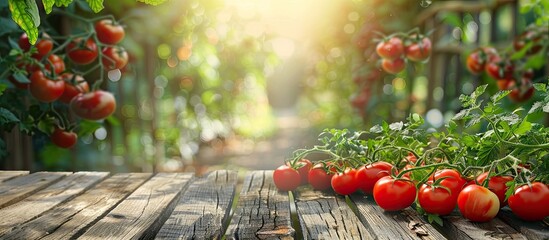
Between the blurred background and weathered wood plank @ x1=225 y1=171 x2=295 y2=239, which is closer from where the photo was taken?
weathered wood plank @ x1=225 y1=171 x2=295 y2=239

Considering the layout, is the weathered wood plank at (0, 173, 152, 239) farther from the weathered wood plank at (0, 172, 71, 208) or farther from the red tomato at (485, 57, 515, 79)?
the red tomato at (485, 57, 515, 79)

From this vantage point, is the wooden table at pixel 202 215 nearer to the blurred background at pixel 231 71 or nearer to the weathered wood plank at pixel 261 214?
the weathered wood plank at pixel 261 214

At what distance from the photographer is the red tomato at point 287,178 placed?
1.69 metres

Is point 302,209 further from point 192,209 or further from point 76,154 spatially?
point 76,154

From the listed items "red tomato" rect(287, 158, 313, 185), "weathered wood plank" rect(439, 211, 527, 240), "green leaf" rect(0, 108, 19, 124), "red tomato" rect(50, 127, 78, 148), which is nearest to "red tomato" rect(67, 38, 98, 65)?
"red tomato" rect(50, 127, 78, 148)

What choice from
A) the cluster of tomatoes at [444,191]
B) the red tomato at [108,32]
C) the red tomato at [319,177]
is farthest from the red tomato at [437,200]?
the red tomato at [108,32]

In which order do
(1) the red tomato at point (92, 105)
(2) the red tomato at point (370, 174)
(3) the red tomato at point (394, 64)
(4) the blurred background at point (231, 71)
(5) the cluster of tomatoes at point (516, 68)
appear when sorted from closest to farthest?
(2) the red tomato at point (370, 174) < (1) the red tomato at point (92, 105) < (3) the red tomato at point (394, 64) < (5) the cluster of tomatoes at point (516, 68) < (4) the blurred background at point (231, 71)

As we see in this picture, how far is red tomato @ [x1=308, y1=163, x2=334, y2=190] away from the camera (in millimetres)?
1689

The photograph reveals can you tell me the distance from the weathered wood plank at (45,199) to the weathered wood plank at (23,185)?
22 mm

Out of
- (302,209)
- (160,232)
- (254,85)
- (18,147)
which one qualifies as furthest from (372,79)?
(254,85)

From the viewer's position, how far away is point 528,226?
1.34m

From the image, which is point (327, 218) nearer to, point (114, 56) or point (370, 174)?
point (370, 174)

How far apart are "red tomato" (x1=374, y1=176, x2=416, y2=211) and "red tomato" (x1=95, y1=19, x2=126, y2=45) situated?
1330 mm

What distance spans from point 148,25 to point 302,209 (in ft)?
6.82
